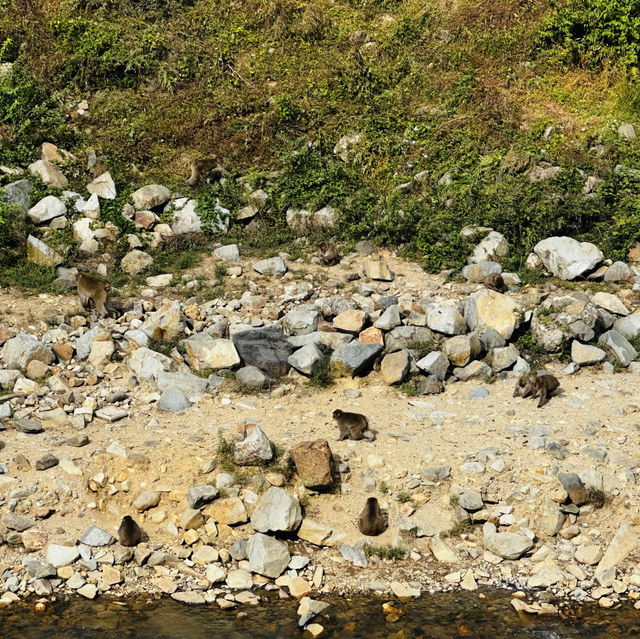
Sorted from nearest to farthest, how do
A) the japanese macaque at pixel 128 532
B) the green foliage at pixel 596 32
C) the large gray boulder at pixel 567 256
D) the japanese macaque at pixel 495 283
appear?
the japanese macaque at pixel 128 532 < the japanese macaque at pixel 495 283 < the large gray boulder at pixel 567 256 < the green foliage at pixel 596 32

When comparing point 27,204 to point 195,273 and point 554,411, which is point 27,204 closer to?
point 195,273

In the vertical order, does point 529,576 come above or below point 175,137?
below

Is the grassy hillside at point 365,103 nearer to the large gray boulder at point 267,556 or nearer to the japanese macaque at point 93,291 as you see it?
the japanese macaque at point 93,291

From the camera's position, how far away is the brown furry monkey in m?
8.23

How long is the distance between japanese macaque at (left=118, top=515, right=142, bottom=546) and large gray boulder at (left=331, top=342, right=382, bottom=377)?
9.69 feet

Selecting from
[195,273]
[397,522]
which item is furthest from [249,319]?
[397,522]

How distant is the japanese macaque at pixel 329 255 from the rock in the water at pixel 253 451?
3.97 m

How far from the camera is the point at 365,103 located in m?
13.6

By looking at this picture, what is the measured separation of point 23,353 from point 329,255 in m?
4.07

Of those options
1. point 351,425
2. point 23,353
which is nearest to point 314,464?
point 351,425

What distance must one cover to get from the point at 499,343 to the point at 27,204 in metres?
6.75

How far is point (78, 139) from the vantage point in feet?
42.5

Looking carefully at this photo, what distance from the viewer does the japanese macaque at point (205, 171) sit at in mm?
12211

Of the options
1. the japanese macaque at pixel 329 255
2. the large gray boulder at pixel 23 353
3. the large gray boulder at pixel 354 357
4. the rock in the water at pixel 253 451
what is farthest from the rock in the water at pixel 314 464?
the japanese macaque at pixel 329 255
